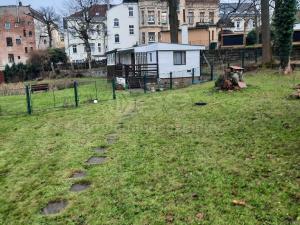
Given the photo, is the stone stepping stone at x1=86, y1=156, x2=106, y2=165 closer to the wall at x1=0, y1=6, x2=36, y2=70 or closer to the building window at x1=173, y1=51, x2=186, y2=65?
the building window at x1=173, y1=51, x2=186, y2=65

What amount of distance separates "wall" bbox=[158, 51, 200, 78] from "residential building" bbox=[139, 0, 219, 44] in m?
30.0

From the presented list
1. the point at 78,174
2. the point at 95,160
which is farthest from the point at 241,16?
the point at 78,174

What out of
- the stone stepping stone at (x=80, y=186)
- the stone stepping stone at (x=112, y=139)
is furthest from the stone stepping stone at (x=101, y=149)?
the stone stepping stone at (x=80, y=186)

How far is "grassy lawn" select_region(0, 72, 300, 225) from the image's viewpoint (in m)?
5.54

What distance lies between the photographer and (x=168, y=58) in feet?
92.6

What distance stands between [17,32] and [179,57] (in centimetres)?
4829

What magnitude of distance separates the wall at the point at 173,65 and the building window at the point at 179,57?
26cm

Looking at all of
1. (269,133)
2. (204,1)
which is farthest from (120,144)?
(204,1)

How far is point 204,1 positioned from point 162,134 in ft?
191

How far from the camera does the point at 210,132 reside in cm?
1007

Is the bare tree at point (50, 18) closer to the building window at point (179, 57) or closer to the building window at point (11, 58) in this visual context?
the building window at point (11, 58)

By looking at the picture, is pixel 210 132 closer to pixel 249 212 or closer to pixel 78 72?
pixel 249 212

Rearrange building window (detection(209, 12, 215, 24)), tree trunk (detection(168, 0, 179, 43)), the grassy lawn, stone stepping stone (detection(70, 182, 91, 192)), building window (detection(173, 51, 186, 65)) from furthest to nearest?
1. building window (detection(209, 12, 215, 24))
2. tree trunk (detection(168, 0, 179, 43))
3. building window (detection(173, 51, 186, 65))
4. stone stepping stone (detection(70, 182, 91, 192))
5. the grassy lawn

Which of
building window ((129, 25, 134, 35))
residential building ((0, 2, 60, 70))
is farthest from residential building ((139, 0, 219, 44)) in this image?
residential building ((0, 2, 60, 70))
